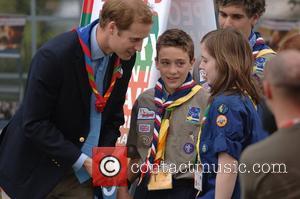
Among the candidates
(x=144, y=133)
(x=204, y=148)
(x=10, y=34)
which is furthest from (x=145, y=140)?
(x=10, y=34)

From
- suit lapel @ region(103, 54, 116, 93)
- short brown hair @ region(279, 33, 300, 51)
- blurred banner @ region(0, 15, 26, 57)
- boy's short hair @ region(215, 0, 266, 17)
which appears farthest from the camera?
blurred banner @ region(0, 15, 26, 57)

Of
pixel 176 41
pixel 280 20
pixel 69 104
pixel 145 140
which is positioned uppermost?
pixel 280 20

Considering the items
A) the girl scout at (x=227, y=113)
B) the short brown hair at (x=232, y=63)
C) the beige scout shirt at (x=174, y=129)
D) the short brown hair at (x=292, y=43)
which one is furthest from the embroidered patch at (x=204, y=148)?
the short brown hair at (x=292, y=43)

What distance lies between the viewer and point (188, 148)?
5.09 meters

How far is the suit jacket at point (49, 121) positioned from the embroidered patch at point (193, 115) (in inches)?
17.5

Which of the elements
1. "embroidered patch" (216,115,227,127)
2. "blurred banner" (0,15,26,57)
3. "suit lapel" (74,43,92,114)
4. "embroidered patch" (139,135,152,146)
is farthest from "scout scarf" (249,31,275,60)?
"blurred banner" (0,15,26,57)

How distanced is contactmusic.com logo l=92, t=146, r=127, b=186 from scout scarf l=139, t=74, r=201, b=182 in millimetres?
270

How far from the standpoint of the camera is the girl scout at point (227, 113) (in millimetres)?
4410

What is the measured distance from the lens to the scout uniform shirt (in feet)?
14.5

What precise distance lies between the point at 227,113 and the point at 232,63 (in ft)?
0.85

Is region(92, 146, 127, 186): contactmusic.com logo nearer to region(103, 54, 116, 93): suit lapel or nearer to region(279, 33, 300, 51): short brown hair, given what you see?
region(103, 54, 116, 93): suit lapel

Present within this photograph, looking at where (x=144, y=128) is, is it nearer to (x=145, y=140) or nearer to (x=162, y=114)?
(x=145, y=140)

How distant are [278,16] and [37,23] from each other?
10.5 ft

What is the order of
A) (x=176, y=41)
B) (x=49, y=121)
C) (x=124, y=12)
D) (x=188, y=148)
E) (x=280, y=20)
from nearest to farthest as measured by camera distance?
(x=124, y=12)
(x=49, y=121)
(x=188, y=148)
(x=176, y=41)
(x=280, y=20)
